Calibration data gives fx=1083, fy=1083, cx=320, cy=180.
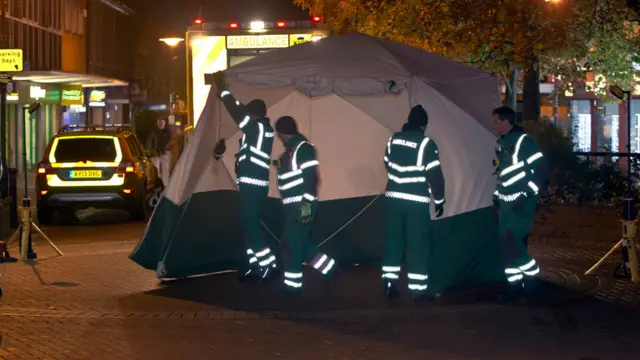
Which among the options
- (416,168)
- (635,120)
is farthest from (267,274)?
(635,120)

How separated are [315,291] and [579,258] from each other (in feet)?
14.1

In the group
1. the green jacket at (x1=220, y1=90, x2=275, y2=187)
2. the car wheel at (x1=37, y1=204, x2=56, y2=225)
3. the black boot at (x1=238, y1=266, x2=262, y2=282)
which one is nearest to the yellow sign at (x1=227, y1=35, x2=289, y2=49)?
the car wheel at (x1=37, y1=204, x2=56, y2=225)

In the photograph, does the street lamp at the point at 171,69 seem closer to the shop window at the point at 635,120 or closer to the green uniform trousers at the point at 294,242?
the shop window at the point at 635,120

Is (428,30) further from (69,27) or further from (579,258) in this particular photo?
(69,27)

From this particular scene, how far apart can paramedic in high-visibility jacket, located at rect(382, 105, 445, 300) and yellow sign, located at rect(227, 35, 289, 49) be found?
714 cm

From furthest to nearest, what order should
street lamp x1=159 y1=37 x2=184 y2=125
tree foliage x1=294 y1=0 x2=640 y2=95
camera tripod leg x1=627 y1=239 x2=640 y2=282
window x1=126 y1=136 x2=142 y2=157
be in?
street lamp x1=159 y1=37 x2=184 y2=125, window x1=126 y1=136 x2=142 y2=157, tree foliage x1=294 y1=0 x2=640 y2=95, camera tripod leg x1=627 y1=239 x2=640 y2=282

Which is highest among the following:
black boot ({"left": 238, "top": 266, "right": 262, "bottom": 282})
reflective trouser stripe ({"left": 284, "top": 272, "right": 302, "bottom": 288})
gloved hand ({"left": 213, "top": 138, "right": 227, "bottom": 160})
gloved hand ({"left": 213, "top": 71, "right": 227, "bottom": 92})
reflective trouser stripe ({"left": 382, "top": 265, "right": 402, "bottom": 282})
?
gloved hand ({"left": 213, "top": 71, "right": 227, "bottom": 92})

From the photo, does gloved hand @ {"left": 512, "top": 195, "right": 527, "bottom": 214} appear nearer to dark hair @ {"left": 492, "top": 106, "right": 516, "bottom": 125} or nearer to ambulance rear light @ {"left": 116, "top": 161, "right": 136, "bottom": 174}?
dark hair @ {"left": 492, "top": 106, "right": 516, "bottom": 125}

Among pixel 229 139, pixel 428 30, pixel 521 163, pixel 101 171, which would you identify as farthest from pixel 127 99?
pixel 521 163

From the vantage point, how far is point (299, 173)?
1044 cm

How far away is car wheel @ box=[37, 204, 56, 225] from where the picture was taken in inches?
763

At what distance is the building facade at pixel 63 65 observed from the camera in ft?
113

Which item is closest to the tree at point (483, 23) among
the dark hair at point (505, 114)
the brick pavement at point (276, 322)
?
the brick pavement at point (276, 322)

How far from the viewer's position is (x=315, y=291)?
1113 cm
